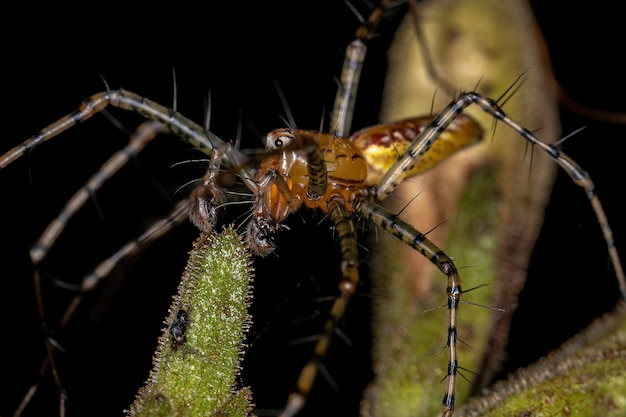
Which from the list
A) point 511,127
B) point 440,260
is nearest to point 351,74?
point 511,127

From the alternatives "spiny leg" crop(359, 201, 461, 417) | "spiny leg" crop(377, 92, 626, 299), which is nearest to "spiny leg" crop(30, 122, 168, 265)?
"spiny leg" crop(359, 201, 461, 417)

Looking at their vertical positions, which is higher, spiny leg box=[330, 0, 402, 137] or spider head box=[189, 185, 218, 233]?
spiny leg box=[330, 0, 402, 137]

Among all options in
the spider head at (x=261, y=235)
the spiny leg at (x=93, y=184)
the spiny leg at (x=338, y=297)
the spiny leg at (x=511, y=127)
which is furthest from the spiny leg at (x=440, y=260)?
the spiny leg at (x=93, y=184)

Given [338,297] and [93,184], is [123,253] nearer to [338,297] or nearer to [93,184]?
[93,184]

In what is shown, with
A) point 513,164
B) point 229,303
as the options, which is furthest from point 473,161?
point 229,303

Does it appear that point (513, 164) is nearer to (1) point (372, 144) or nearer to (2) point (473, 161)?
(2) point (473, 161)

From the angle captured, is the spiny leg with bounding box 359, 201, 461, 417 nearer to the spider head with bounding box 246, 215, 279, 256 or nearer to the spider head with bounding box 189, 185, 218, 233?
the spider head with bounding box 246, 215, 279, 256
